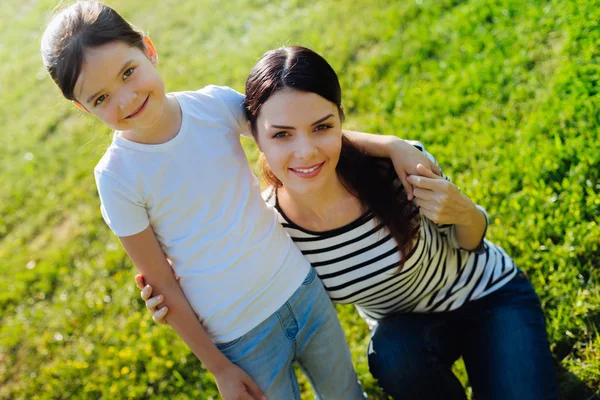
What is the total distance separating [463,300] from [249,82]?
1.25 meters

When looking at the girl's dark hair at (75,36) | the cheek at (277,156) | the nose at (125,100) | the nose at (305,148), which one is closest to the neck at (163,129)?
the nose at (125,100)

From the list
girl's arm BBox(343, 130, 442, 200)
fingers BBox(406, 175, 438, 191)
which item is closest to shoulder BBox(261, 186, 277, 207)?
girl's arm BBox(343, 130, 442, 200)

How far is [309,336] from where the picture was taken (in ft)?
7.83

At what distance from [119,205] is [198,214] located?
287mm

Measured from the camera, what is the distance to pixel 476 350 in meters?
2.42

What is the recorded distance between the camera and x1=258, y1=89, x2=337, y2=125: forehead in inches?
84.3

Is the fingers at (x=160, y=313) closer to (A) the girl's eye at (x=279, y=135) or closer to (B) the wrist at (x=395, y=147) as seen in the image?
(A) the girl's eye at (x=279, y=135)

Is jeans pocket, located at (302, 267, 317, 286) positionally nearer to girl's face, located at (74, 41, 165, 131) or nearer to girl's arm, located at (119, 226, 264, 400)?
girl's arm, located at (119, 226, 264, 400)

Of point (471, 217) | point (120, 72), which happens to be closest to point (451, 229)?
point (471, 217)

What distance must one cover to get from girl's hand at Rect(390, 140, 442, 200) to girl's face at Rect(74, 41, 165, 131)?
0.92 metres

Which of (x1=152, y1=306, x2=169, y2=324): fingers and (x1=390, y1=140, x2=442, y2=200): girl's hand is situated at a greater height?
(x1=390, y1=140, x2=442, y2=200): girl's hand

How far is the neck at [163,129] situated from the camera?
2172 mm

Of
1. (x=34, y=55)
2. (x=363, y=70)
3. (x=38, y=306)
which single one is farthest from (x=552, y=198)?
(x=34, y=55)

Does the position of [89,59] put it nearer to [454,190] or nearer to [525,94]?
[454,190]
